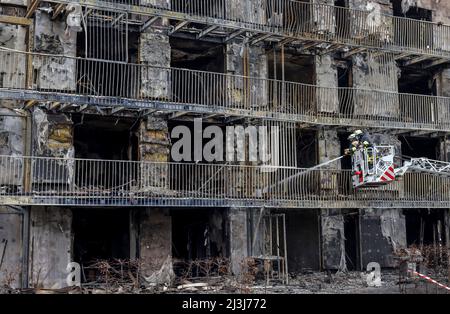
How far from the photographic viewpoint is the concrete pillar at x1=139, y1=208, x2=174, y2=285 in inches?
823

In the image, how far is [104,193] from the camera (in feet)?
64.0

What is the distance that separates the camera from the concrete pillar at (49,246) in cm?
1938

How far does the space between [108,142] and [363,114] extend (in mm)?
9843

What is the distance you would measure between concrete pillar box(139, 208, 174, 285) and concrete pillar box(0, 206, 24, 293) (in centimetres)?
372

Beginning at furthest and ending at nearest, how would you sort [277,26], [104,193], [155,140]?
[277,26] < [155,140] < [104,193]

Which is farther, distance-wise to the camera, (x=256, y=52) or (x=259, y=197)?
(x=256, y=52)

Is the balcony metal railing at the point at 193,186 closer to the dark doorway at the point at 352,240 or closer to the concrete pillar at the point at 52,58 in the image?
the dark doorway at the point at 352,240

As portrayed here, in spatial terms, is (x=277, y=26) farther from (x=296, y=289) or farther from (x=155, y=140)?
(x=296, y=289)

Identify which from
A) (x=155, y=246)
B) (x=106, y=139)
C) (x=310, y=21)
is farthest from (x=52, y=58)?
(x=310, y=21)

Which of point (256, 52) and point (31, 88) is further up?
point (256, 52)

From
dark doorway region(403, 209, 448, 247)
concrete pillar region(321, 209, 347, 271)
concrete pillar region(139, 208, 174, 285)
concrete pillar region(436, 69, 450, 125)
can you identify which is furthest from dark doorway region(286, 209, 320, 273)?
concrete pillar region(436, 69, 450, 125)

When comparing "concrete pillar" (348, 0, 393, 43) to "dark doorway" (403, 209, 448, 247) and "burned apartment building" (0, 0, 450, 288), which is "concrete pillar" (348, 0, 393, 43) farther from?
"dark doorway" (403, 209, 448, 247)

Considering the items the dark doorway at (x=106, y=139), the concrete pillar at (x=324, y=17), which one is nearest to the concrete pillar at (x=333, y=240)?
the concrete pillar at (x=324, y=17)
